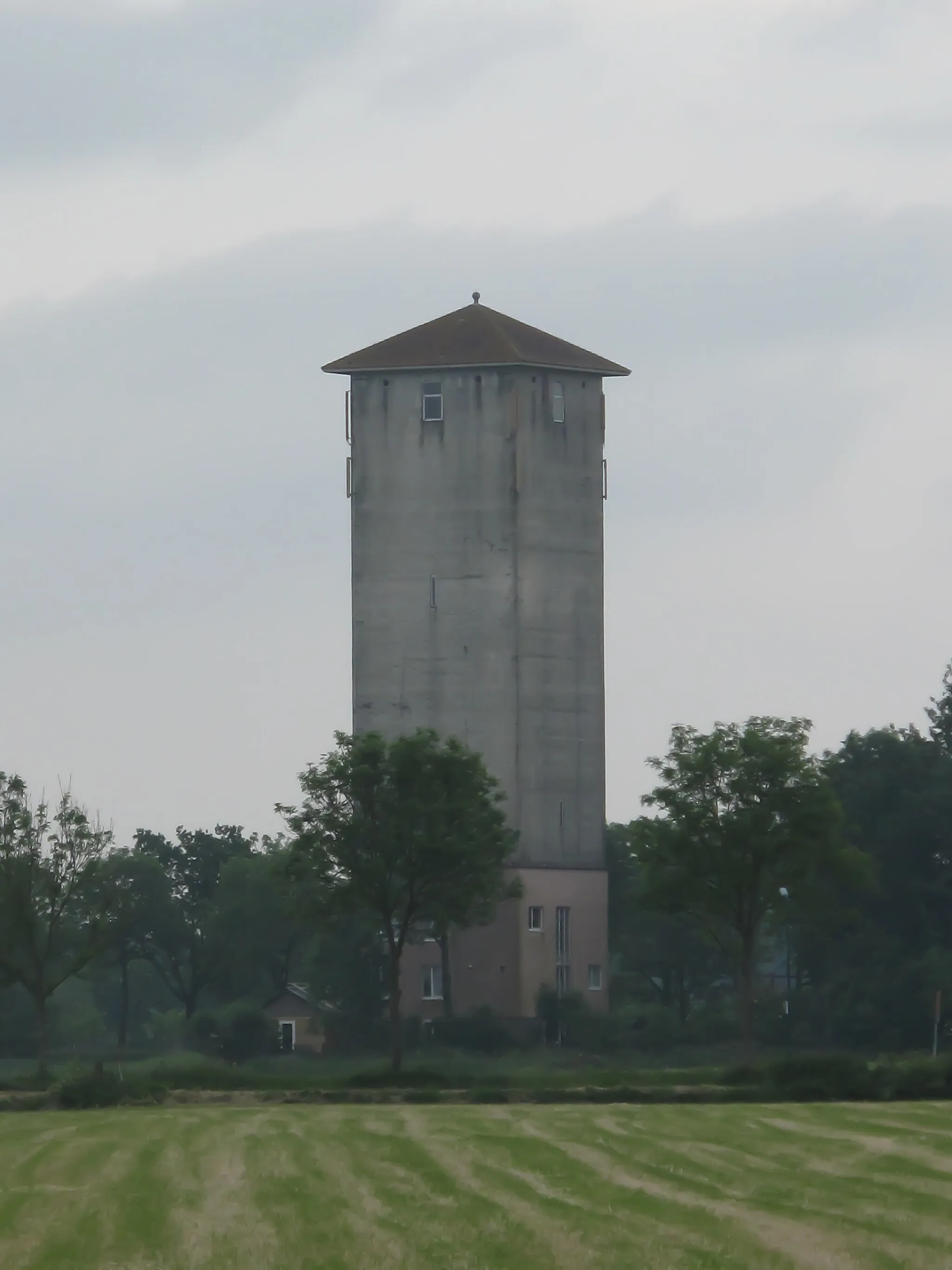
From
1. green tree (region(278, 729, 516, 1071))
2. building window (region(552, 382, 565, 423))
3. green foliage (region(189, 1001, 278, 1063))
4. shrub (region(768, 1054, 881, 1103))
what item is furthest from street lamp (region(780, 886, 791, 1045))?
shrub (region(768, 1054, 881, 1103))

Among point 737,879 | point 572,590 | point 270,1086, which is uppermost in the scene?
point 572,590

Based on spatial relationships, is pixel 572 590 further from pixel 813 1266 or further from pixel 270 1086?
pixel 813 1266

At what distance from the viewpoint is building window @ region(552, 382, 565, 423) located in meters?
103

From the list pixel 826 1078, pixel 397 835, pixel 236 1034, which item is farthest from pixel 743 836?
pixel 236 1034

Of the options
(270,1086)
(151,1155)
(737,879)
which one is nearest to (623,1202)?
(151,1155)

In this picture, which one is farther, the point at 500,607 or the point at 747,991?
the point at 500,607

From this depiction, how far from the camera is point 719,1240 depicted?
2258cm

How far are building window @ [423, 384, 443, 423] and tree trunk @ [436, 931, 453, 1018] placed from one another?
1877cm

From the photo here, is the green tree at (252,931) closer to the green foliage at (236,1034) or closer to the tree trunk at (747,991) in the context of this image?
the green foliage at (236,1034)

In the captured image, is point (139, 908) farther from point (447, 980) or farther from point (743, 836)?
point (743, 836)

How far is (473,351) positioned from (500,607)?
9.78m

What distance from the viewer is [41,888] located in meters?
72.2

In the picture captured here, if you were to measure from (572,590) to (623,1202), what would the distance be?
252 ft

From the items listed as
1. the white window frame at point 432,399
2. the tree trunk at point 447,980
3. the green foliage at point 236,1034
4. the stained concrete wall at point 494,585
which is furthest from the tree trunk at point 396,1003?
the white window frame at point 432,399
